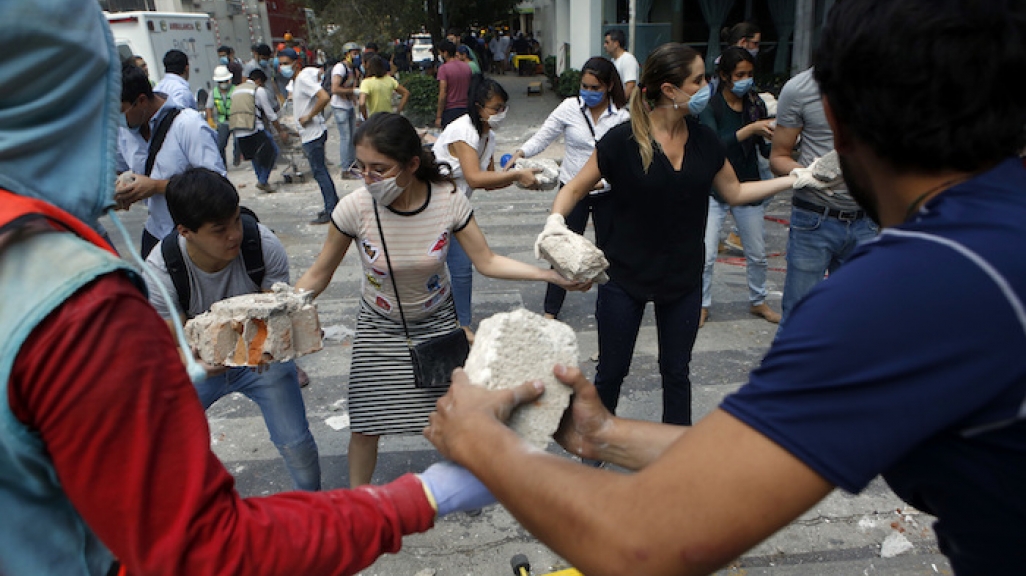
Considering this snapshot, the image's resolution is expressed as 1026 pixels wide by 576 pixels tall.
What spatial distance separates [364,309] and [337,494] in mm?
2055

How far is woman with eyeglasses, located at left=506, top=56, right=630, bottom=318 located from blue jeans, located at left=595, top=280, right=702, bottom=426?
1683mm

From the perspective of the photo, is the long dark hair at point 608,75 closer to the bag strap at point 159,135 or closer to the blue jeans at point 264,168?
the bag strap at point 159,135

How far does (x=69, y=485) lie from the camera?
3.18 ft

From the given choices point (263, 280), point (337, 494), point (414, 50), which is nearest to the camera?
point (337, 494)

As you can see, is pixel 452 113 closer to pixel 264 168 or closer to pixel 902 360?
pixel 264 168

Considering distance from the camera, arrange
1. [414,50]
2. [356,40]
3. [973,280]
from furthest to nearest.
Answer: [414,50]
[356,40]
[973,280]

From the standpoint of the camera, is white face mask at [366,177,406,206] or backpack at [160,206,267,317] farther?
white face mask at [366,177,406,206]

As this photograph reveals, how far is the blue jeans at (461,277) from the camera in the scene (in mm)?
5055

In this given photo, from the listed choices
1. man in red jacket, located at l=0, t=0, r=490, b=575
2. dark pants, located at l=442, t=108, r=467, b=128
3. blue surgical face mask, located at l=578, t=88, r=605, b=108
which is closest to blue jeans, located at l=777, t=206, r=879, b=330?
blue surgical face mask, located at l=578, t=88, r=605, b=108

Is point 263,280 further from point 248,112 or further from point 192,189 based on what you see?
point 248,112

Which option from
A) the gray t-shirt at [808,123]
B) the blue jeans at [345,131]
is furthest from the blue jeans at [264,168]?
the gray t-shirt at [808,123]

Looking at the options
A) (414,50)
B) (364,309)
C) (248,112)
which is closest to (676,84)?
(364,309)

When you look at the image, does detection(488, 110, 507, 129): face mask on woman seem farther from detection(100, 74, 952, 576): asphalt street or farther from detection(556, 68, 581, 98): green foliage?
detection(556, 68, 581, 98): green foliage

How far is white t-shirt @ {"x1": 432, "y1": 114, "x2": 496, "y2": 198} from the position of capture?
504cm
